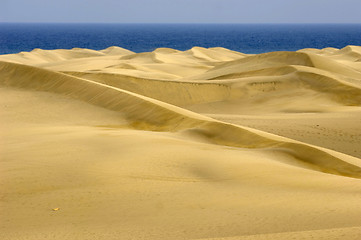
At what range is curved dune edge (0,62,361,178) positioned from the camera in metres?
9.65

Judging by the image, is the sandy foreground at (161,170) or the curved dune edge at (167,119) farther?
the curved dune edge at (167,119)

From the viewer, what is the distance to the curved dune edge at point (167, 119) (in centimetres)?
965

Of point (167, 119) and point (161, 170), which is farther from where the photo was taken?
point (167, 119)

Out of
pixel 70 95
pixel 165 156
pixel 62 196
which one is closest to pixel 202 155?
pixel 165 156

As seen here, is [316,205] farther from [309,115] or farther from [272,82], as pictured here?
[272,82]

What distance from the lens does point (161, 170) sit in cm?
803

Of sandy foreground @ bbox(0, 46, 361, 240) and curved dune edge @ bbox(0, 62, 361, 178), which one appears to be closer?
sandy foreground @ bbox(0, 46, 361, 240)

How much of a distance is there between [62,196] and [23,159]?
1957 mm

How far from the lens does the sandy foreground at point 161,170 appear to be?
5668 mm

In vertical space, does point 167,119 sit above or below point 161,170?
below

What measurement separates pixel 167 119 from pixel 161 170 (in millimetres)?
5167

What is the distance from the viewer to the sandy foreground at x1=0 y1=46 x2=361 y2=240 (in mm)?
5668

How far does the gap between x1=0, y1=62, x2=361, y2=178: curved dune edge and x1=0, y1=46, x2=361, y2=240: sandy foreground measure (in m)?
0.04

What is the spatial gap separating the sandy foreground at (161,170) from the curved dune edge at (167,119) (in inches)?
1.5
